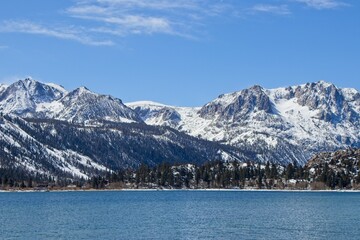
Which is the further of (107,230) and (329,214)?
(329,214)

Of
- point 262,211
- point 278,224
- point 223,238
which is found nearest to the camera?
point 223,238

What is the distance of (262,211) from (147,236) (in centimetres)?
6966

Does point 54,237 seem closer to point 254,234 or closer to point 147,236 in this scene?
point 147,236

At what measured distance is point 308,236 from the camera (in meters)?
120

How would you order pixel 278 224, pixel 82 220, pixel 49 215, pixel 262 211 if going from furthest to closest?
pixel 262 211
pixel 49 215
pixel 82 220
pixel 278 224

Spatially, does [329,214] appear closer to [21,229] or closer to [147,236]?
[147,236]

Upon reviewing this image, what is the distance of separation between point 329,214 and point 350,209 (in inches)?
908

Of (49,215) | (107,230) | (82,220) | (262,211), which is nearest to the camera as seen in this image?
(107,230)

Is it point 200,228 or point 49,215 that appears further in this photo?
point 49,215

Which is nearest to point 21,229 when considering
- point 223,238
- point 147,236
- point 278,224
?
point 147,236

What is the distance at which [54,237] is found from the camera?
390 feet

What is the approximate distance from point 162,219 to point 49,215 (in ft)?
108

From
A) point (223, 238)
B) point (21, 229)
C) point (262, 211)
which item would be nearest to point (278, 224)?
point (223, 238)

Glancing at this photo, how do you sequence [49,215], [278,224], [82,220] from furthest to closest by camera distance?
[49,215]
[82,220]
[278,224]
